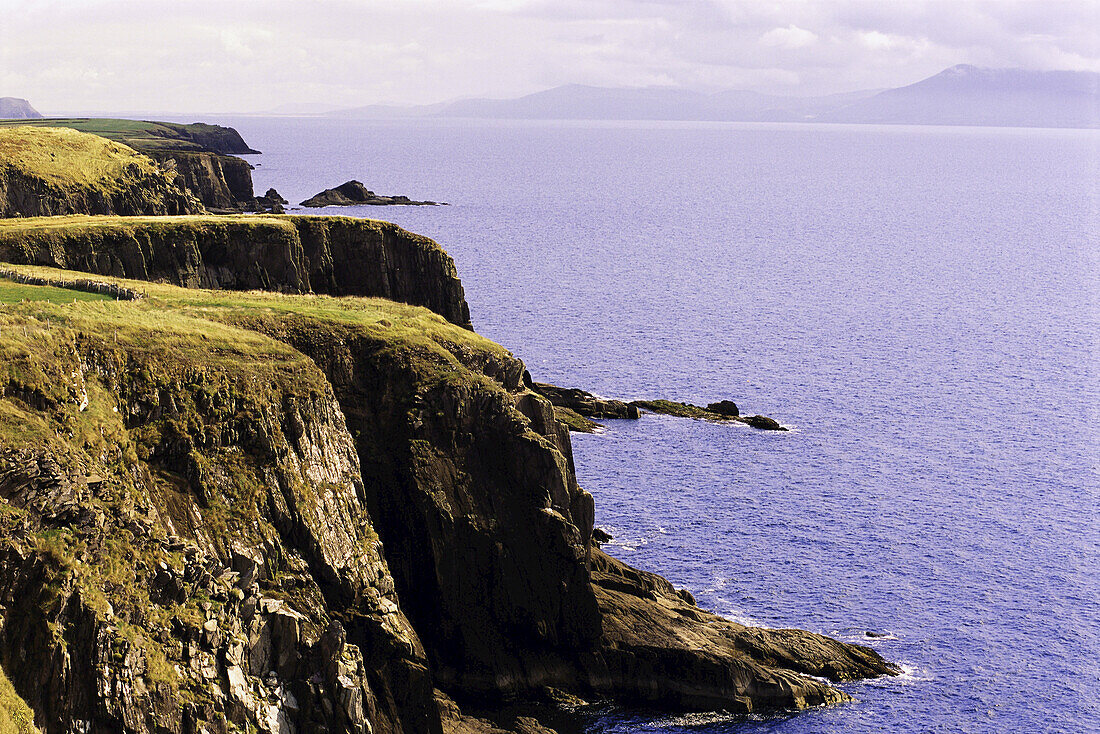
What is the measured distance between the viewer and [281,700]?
4791cm

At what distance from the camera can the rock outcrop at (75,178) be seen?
104312 mm

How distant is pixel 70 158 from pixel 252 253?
132 feet

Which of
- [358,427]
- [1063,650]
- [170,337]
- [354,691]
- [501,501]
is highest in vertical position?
[170,337]

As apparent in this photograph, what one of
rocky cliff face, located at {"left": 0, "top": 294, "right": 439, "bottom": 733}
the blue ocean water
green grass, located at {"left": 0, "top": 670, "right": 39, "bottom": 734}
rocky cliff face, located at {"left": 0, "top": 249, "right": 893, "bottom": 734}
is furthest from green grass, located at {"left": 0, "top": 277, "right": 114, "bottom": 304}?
the blue ocean water

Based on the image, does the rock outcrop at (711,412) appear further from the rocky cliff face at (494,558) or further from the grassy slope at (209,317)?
the rocky cliff face at (494,558)

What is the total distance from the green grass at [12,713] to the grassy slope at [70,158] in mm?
77267

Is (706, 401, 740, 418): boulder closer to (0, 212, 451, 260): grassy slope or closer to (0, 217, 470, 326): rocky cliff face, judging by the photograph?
(0, 217, 470, 326): rocky cliff face


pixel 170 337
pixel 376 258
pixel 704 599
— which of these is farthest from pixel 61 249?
pixel 704 599

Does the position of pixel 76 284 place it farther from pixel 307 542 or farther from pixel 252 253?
pixel 307 542

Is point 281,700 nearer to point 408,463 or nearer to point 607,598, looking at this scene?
point 408,463

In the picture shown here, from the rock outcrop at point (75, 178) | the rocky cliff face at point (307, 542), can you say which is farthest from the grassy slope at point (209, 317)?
the rock outcrop at point (75, 178)

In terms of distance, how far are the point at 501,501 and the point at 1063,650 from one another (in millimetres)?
36024

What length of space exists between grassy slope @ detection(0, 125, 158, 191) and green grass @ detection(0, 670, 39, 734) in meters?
77.3

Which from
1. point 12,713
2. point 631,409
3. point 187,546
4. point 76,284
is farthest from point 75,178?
point 12,713
